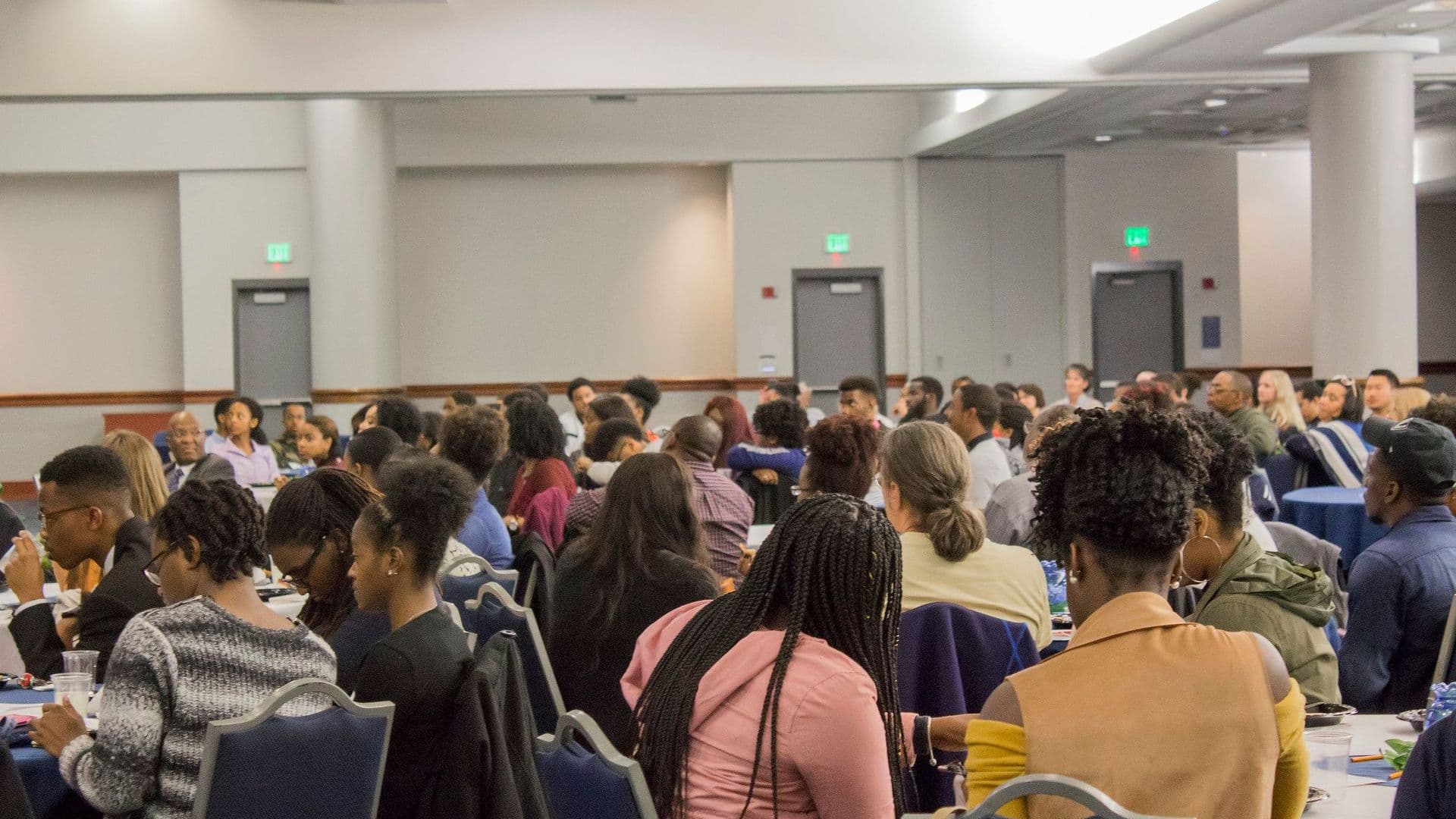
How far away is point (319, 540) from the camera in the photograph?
3551mm

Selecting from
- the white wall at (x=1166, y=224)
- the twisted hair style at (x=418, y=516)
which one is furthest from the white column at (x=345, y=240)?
the twisted hair style at (x=418, y=516)

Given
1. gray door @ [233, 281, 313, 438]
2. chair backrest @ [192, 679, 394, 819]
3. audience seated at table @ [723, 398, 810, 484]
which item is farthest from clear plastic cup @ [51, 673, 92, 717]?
gray door @ [233, 281, 313, 438]

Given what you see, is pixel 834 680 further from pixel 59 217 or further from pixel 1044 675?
pixel 59 217

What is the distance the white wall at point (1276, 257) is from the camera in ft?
52.7

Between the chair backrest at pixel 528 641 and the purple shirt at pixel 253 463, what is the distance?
523 cm

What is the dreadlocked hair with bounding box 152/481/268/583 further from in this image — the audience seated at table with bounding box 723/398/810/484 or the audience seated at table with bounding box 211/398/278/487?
the audience seated at table with bounding box 211/398/278/487

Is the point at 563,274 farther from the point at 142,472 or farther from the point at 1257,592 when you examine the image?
the point at 1257,592

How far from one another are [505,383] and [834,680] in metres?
13.1

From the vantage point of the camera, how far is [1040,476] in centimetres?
191

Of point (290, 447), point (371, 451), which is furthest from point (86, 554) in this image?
point (290, 447)

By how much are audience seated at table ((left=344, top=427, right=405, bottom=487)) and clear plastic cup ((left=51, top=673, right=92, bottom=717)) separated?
2.52 m

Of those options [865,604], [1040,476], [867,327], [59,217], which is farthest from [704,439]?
[59,217]

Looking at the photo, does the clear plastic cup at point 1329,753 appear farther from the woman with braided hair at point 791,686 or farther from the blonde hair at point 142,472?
the blonde hair at point 142,472

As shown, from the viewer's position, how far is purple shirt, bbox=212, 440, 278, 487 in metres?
8.88
